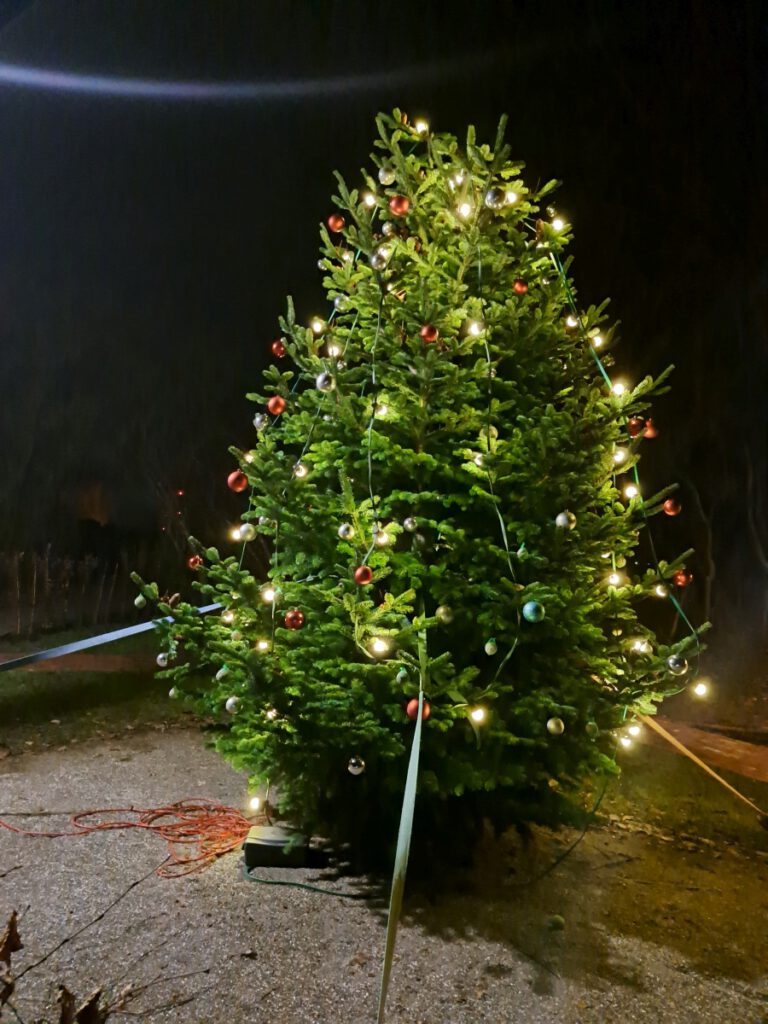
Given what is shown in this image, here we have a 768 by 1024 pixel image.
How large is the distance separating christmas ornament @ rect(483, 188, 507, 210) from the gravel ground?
328 centimetres

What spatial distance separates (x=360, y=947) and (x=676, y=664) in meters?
1.92

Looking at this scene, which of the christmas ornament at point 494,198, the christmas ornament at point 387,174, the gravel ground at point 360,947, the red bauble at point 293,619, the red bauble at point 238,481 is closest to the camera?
the gravel ground at point 360,947

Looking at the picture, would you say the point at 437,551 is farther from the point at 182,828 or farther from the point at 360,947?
the point at 182,828

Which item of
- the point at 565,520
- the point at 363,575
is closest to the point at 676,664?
the point at 565,520

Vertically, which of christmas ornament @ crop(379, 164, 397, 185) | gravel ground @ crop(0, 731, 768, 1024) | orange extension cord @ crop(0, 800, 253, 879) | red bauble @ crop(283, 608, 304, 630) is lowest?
orange extension cord @ crop(0, 800, 253, 879)

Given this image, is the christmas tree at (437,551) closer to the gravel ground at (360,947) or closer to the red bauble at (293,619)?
the red bauble at (293,619)

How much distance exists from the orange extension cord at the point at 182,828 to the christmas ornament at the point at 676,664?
236cm

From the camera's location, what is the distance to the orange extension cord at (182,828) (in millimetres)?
3469

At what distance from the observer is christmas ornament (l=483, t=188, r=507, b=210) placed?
351 centimetres

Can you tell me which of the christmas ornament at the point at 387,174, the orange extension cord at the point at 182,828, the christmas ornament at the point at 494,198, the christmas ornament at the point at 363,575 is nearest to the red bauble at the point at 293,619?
the christmas ornament at the point at 363,575

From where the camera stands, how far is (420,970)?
104 inches

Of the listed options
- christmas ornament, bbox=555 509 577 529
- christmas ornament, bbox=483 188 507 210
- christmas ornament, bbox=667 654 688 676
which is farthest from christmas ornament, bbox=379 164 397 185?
christmas ornament, bbox=667 654 688 676

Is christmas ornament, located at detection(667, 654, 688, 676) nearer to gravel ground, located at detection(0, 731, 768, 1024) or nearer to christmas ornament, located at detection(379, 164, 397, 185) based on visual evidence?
gravel ground, located at detection(0, 731, 768, 1024)

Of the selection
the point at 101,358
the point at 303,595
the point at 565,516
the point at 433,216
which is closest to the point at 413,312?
the point at 433,216
